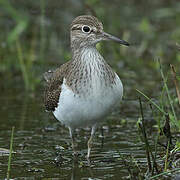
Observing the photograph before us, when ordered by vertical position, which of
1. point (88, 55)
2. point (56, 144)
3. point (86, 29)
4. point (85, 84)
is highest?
point (86, 29)

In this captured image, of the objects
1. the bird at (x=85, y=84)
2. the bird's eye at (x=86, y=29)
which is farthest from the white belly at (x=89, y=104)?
the bird's eye at (x=86, y=29)

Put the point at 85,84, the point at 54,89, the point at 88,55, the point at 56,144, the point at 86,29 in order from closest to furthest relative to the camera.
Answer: the point at 85,84, the point at 88,55, the point at 86,29, the point at 54,89, the point at 56,144

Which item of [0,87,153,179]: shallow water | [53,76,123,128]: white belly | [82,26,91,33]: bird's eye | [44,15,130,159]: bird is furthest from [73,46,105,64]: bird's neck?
[0,87,153,179]: shallow water

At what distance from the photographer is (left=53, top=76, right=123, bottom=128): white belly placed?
7.09 m

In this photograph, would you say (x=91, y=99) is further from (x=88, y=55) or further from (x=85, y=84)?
(x=88, y=55)

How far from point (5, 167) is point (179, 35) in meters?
7.45

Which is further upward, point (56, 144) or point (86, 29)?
point (86, 29)

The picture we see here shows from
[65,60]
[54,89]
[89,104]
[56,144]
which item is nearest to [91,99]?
[89,104]

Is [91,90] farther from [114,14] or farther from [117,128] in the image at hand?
[114,14]

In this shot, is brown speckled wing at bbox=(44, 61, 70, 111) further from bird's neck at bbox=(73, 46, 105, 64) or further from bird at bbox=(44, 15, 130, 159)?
bird's neck at bbox=(73, 46, 105, 64)

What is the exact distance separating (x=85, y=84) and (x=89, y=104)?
0.29 meters

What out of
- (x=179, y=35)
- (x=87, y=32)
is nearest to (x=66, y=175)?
(x=87, y=32)

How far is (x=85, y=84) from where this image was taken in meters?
7.20

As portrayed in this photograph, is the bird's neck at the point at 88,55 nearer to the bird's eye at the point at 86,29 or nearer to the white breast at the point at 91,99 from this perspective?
the white breast at the point at 91,99
